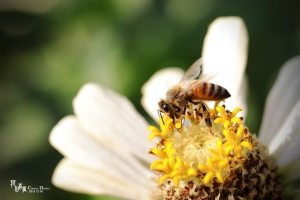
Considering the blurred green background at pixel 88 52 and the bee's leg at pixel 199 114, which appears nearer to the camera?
the bee's leg at pixel 199 114

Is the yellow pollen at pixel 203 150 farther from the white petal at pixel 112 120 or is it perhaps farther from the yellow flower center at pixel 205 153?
the white petal at pixel 112 120

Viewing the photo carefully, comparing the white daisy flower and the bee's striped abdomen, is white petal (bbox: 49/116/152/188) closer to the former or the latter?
the white daisy flower

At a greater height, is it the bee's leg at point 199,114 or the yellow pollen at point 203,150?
the bee's leg at point 199,114

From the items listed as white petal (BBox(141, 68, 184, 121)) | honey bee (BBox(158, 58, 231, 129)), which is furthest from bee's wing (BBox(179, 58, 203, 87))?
white petal (BBox(141, 68, 184, 121))

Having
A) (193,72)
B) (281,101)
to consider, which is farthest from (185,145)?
(281,101)

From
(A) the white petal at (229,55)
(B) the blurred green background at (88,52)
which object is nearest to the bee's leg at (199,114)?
(A) the white petal at (229,55)
